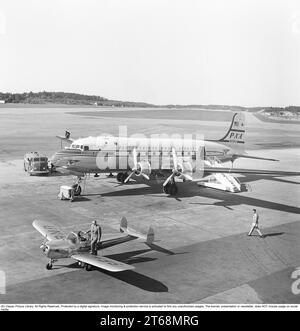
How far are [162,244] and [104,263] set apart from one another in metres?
5.47

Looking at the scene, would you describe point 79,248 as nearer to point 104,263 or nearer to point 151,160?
point 104,263

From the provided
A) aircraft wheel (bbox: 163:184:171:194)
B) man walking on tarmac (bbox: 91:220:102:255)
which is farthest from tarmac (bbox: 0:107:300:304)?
man walking on tarmac (bbox: 91:220:102:255)

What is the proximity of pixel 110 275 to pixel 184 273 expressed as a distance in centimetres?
307

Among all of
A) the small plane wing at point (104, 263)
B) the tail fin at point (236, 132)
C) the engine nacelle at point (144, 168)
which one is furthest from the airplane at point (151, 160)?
the small plane wing at point (104, 263)

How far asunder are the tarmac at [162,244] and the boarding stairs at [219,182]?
588 millimetres

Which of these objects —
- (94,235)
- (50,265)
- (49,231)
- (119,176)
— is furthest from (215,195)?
(50,265)

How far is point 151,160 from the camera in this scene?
106 feet

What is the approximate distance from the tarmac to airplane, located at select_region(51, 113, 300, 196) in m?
1.42

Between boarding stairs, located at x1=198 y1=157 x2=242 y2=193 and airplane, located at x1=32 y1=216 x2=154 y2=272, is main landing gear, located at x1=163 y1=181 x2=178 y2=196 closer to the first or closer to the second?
boarding stairs, located at x1=198 y1=157 x2=242 y2=193

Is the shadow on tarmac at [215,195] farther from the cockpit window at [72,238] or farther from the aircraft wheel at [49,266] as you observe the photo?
the aircraft wheel at [49,266]

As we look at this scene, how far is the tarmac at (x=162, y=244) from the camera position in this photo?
1498 cm

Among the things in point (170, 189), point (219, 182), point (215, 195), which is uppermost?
point (219, 182)
